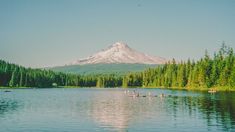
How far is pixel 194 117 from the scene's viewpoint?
56.7 metres

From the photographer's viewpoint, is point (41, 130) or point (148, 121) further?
point (148, 121)

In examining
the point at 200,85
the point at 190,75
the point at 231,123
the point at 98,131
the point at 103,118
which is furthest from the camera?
the point at 190,75

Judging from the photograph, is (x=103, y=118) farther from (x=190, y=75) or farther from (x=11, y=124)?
(x=190, y=75)

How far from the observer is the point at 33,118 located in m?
56.6

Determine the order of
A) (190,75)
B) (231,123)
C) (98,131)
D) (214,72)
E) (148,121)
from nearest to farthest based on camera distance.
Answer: (98,131) → (231,123) → (148,121) → (214,72) → (190,75)

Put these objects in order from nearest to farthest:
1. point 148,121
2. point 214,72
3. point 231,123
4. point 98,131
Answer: point 98,131, point 231,123, point 148,121, point 214,72

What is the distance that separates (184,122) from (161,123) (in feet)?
10.1

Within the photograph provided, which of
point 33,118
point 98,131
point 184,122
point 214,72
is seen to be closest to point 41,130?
point 98,131

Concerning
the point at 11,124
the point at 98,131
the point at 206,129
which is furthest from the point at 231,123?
the point at 11,124

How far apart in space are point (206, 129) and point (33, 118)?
24.2 metres

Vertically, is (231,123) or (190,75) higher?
(190,75)

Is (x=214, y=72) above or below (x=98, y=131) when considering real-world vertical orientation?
above

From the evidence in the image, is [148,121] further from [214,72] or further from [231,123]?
[214,72]

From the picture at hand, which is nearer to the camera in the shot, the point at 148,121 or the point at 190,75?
the point at 148,121
